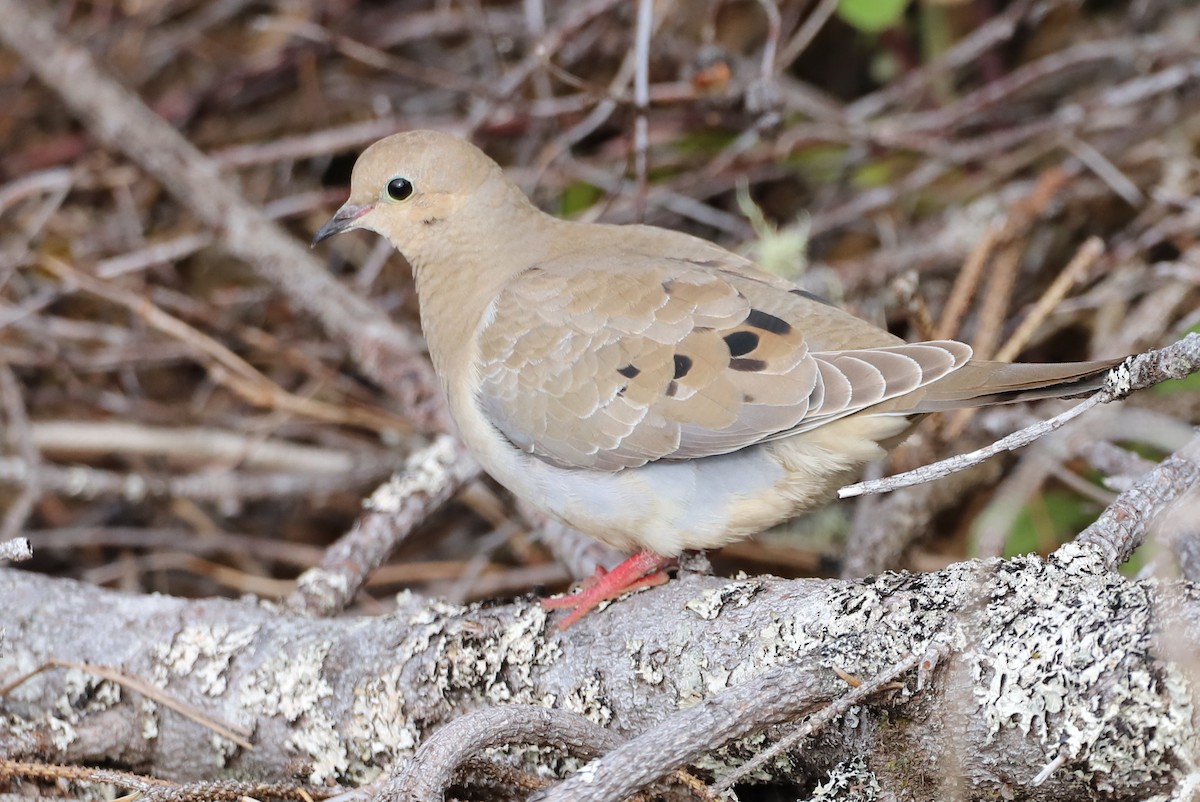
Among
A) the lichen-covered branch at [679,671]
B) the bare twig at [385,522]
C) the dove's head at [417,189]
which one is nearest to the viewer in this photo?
the lichen-covered branch at [679,671]

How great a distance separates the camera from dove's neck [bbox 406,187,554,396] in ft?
8.30

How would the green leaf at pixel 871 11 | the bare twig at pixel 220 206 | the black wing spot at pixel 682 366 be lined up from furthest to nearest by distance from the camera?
the green leaf at pixel 871 11 < the bare twig at pixel 220 206 < the black wing spot at pixel 682 366

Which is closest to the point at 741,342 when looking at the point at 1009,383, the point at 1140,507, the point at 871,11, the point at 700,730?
the point at 1009,383

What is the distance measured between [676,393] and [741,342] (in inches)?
6.1

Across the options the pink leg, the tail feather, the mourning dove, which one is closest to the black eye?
the mourning dove

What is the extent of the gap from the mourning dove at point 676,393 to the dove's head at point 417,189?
326 millimetres

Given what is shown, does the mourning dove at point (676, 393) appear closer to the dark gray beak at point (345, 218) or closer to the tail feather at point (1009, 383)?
the tail feather at point (1009, 383)

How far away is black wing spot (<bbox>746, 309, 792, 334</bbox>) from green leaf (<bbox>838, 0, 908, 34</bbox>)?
1405 millimetres

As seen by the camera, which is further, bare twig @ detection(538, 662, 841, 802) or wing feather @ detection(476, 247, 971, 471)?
wing feather @ detection(476, 247, 971, 471)

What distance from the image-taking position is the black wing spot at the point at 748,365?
2.12 m

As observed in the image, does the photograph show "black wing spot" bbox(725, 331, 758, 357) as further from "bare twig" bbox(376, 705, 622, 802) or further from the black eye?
the black eye

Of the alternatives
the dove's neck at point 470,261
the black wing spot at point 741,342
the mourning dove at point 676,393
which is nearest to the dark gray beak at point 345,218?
the dove's neck at point 470,261

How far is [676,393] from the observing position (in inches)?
84.4

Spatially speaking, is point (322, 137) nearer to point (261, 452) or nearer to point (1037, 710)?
point (261, 452)
